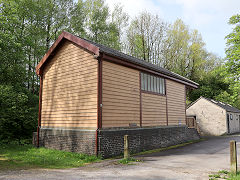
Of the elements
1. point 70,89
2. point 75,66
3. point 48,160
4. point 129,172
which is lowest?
point 48,160

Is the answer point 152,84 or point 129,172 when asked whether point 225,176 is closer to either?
point 129,172

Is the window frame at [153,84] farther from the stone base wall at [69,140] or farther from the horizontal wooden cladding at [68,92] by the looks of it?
the stone base wall at [69,140]

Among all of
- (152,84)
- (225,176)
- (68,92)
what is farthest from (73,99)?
(225,176)

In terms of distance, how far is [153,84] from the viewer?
14.6 m

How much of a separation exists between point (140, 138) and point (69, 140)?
13.5 ft

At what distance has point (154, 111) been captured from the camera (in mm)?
14234

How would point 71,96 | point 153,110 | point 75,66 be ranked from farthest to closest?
point 153,110, point 75,66, point 71,96

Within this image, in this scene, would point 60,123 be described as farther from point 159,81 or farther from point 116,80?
point 159,81

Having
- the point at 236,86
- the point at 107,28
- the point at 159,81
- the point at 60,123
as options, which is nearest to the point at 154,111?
the point at 159,81

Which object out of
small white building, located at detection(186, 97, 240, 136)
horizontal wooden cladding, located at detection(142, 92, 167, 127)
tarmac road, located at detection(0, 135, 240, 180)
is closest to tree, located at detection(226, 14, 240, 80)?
small white building, located at detection(186, 97, 240, 136)

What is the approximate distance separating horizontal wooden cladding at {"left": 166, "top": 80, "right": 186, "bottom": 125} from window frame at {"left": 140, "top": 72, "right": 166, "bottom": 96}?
779mm

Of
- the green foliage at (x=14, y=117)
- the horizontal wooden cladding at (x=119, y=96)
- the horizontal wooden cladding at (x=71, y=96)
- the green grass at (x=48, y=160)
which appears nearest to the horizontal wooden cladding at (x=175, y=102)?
the horizontal wooden cladding at (x=119, y=96)

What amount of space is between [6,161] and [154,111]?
906cm

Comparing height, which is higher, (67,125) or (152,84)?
(152,84)
